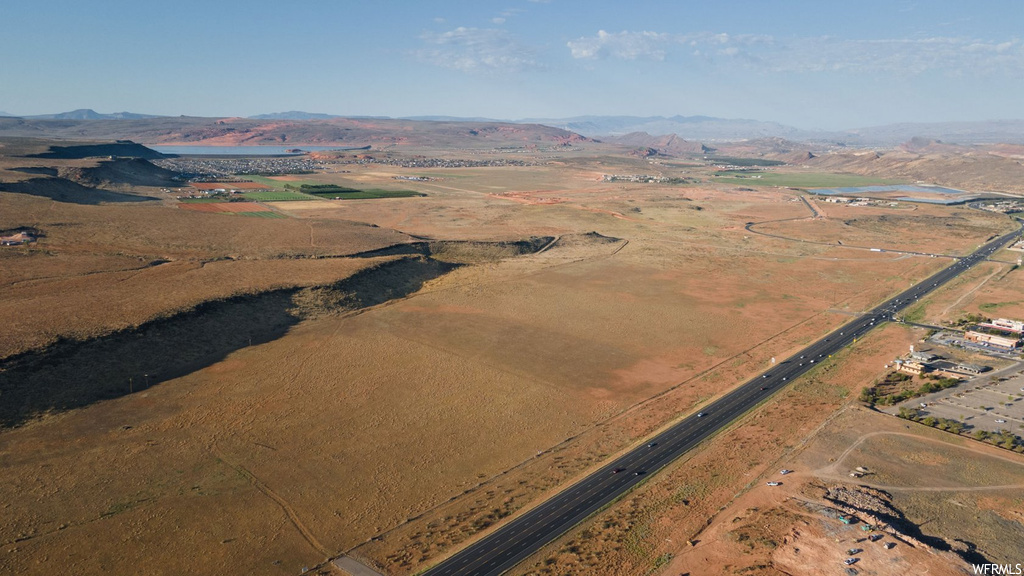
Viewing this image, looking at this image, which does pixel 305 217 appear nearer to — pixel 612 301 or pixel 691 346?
pixel 612 301

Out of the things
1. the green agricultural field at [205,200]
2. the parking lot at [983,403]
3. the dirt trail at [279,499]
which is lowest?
the dirt trail at [279,499]

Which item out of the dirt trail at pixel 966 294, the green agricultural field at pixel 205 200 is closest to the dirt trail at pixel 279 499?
the dirt trail at pixel 966 294

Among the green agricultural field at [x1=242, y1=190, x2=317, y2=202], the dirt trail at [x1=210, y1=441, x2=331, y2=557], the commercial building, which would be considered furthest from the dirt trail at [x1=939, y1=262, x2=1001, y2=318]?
the green agricultural field at [x1=242, y1=190, x2=317, y2=202]

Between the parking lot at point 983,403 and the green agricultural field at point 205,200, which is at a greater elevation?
the green agricultural field at point 205,200

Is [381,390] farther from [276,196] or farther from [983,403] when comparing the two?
[276,196]

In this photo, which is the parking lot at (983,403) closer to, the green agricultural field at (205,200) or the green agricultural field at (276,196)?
the green agricultural field at (276,196)
